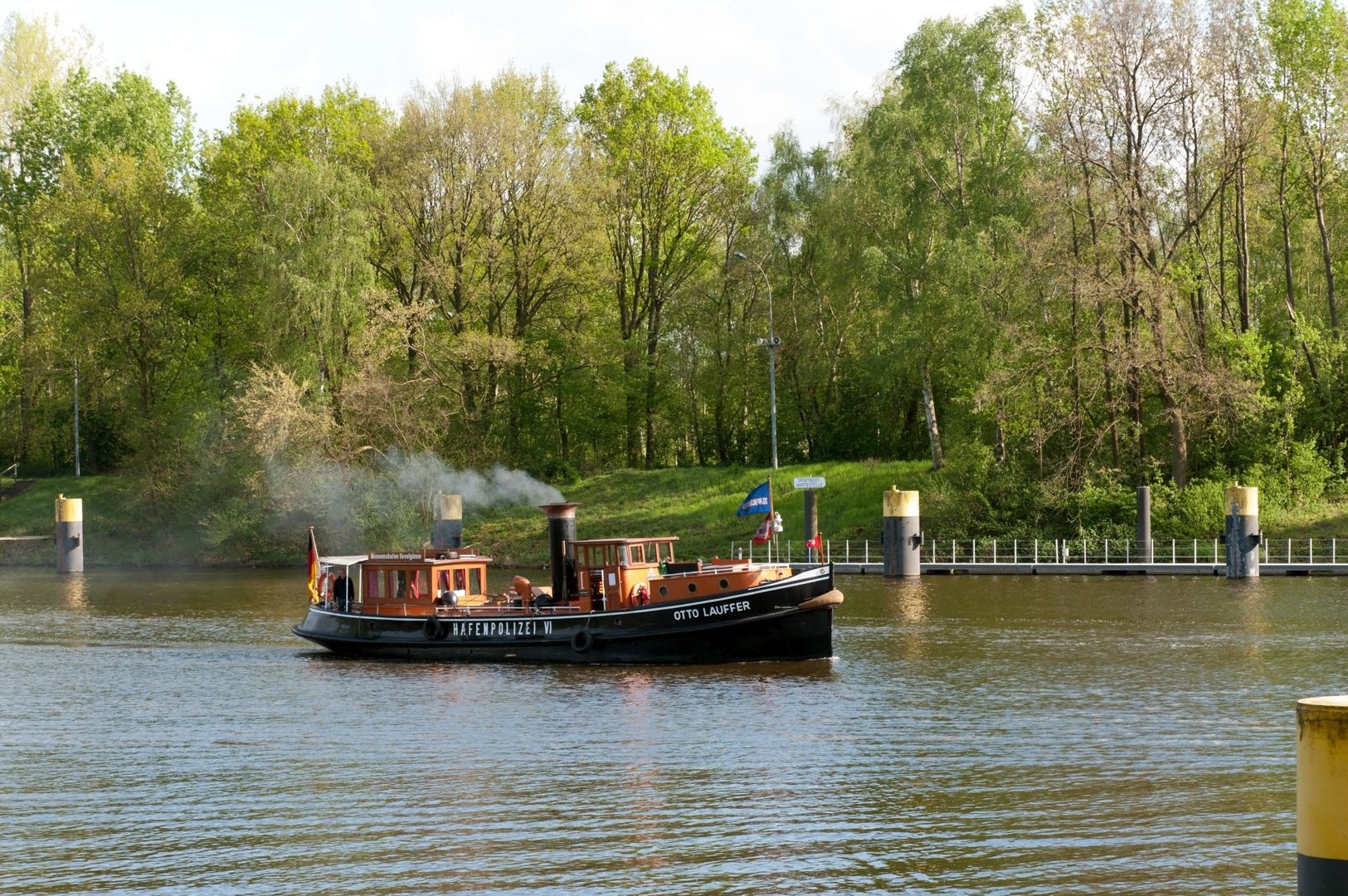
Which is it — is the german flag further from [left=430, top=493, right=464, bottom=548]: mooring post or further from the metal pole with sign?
the metal pole with sign

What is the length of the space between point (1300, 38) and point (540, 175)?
125 feet

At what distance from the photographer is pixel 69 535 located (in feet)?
239

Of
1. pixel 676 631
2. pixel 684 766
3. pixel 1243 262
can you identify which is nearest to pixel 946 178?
pixel 1243 262

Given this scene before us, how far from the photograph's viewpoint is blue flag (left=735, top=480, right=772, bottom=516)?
135ft

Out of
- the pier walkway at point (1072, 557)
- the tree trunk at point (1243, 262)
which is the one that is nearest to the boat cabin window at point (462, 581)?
the pier walkway at point (1072, 557)

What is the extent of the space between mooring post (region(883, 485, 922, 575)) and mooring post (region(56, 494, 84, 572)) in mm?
39054

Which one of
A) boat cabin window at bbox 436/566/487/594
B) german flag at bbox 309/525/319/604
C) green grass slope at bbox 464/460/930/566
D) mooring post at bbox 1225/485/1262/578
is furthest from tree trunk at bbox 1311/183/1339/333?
german flag at bbox 309/525/319/604

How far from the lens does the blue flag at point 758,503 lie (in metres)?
41.2

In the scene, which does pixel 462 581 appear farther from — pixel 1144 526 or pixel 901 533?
pixel 1144 526

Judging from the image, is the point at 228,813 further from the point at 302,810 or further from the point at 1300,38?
the point at 1300,38

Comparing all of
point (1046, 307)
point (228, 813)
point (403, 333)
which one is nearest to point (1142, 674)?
point (228, 813)

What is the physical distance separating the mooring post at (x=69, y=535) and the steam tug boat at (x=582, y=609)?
3569 cm

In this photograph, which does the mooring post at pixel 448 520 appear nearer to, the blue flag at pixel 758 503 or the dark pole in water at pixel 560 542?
the dark pole in water at pixel 560 542

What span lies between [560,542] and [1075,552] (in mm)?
30905
